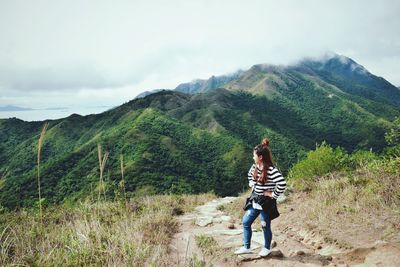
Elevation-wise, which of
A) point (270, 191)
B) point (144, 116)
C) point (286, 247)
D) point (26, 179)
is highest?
point (144, 116)

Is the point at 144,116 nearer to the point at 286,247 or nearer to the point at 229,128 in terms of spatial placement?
the point at 229,128

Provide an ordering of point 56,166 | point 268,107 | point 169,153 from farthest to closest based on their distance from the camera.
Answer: point 268,107
point 169,153
point 56,166

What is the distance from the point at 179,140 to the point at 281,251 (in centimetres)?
11228

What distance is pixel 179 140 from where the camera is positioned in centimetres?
11769

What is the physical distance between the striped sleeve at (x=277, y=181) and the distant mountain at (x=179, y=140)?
34385 mm

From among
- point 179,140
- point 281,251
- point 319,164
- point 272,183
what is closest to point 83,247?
point 272,183

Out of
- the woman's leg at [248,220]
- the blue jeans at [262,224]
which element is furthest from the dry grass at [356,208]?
the woman's leg at [248,220]

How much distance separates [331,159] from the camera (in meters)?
12.6

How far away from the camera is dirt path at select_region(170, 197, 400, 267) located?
4.62 m

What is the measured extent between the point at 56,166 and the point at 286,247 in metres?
91.5

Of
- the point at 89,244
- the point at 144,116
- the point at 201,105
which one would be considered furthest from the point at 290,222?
the point at 201,105

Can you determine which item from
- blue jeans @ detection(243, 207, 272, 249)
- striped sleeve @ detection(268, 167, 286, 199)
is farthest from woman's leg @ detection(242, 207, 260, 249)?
striped sleeve @ detection(268, 167, 286, 199)

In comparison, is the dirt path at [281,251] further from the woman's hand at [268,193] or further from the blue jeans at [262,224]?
the woman's hand at [268,193]

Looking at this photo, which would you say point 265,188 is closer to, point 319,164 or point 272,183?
point 272,183
